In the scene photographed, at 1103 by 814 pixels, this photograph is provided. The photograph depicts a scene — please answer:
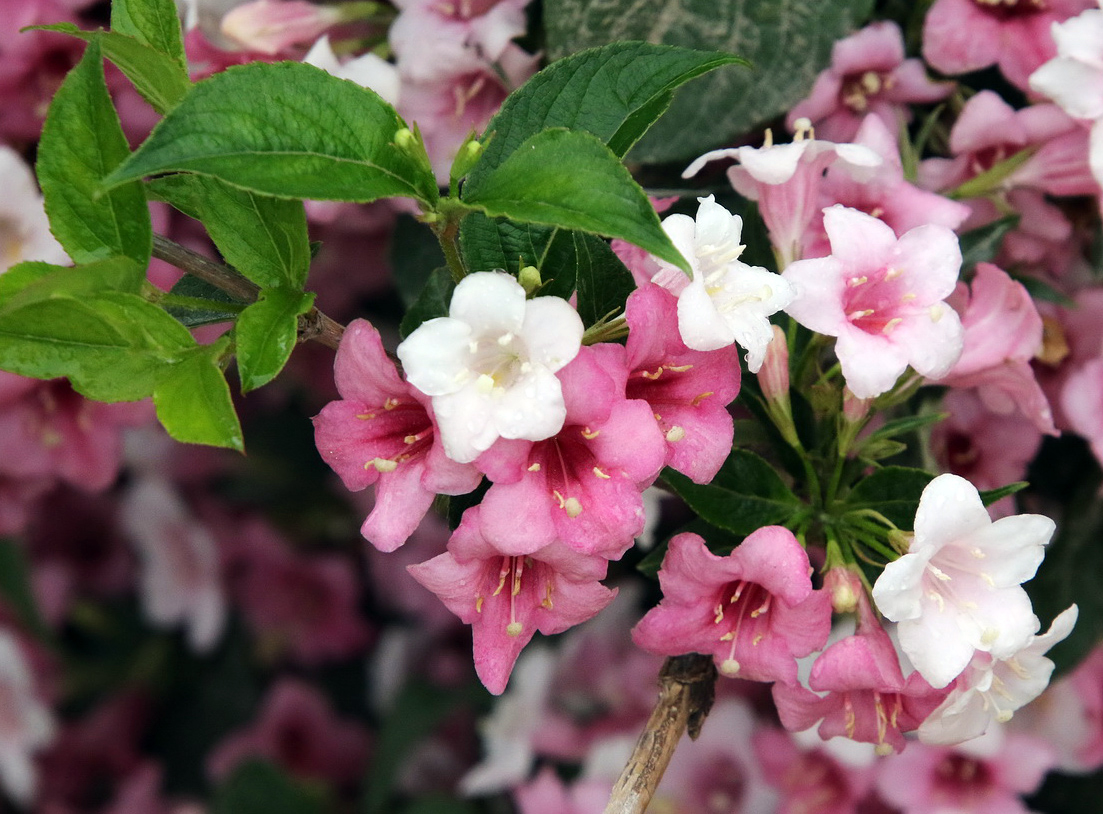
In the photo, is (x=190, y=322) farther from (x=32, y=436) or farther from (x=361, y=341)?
(x=32, y=436)

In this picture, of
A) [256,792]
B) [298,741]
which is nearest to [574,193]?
[256,792]

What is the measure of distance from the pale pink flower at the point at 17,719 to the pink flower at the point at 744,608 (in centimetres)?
84

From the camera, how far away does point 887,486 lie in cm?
52

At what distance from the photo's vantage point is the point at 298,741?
1.24 m

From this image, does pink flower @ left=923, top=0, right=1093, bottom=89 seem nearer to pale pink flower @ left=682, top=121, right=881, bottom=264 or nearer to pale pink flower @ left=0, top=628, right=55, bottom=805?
pale pink flower @ left=682, top=121, right=881, bottom=264

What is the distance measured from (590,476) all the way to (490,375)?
0.20 ft

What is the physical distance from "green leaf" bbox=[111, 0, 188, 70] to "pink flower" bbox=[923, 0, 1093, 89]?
0.44 m

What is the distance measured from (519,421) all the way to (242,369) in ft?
0.36

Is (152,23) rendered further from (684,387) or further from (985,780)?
(985,780)

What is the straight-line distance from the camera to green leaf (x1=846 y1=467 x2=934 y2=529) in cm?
51

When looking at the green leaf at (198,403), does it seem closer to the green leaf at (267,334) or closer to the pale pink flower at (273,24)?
the green leaf at (267,334)

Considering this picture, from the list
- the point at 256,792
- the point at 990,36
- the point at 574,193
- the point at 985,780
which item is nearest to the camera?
the point at 574,193

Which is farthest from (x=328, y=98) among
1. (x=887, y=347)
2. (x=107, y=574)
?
(x=107, y=574)

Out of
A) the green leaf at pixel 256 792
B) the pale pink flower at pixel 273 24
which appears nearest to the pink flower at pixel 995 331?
the pale pink flower at pixel 273 24
